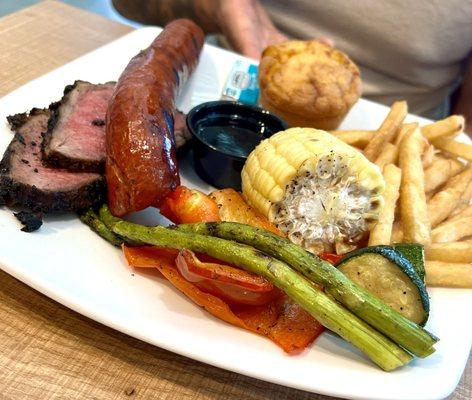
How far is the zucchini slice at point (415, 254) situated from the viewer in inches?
71.9

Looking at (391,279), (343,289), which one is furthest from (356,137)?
(343,289)

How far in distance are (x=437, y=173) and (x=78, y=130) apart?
1622 millimetres

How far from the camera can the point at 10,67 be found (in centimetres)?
304

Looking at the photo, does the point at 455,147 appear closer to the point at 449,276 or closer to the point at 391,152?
the point at 391,152

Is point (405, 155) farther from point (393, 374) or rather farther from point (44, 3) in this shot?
point (44, 3)

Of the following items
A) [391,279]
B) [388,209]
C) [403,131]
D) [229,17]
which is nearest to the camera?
[391,279]

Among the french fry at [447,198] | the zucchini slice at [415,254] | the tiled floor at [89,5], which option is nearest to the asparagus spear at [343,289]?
the zucchini slice at [415,254]

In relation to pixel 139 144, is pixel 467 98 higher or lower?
lower

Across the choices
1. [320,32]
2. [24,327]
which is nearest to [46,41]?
[320,32]

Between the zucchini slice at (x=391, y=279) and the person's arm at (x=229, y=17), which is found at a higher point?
the zucchini slice at (x=391, y=279)

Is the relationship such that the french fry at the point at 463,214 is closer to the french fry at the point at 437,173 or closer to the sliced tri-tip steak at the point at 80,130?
the french fry at the point at 437,173

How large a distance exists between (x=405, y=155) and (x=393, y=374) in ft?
3.74

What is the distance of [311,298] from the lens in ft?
5.20

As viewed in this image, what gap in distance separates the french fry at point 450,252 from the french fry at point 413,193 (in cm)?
5
